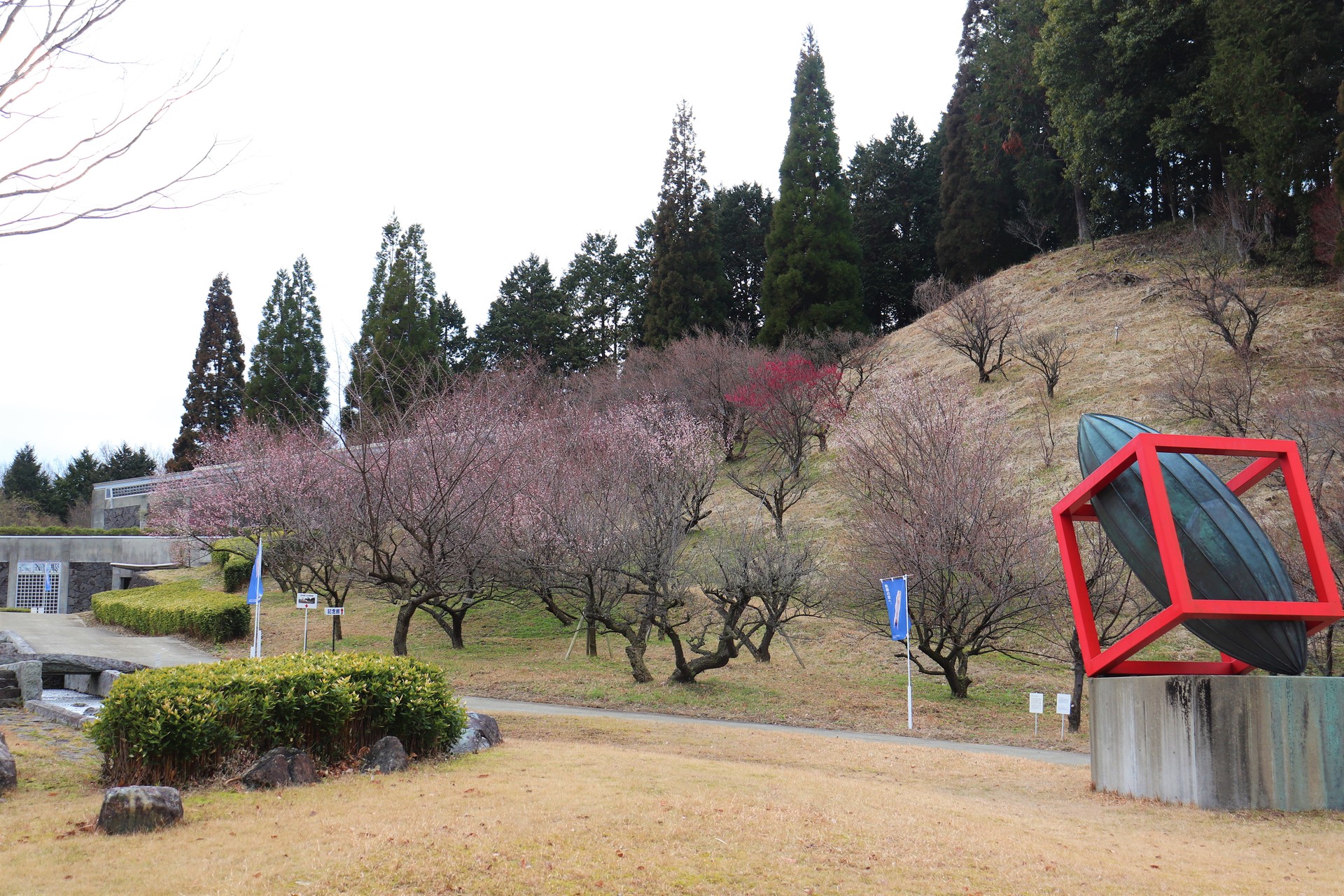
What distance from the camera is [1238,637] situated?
9.35 meters

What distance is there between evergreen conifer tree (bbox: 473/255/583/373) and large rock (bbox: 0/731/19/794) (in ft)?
130

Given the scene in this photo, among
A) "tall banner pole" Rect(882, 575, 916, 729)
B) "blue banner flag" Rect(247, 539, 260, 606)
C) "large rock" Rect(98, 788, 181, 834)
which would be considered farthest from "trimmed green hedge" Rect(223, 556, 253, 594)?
"large rock" Rect(98, 788, 181, 834)

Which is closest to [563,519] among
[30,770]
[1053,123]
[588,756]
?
[588,756]

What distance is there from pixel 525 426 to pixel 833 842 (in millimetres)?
18128

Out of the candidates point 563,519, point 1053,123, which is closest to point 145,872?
point 563,519

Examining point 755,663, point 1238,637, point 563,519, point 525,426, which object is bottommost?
point 755,663

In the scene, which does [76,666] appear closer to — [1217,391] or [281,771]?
[281,771]

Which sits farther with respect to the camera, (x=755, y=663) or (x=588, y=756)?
(x=755, y=663)

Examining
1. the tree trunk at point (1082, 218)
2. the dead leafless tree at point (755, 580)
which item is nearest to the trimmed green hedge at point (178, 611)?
the dead leafless tree at point (755, 580)

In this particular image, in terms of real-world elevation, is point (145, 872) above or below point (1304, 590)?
below

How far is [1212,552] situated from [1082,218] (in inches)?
1578

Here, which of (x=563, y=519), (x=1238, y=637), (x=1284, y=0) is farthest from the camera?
(x=1284, y=0)

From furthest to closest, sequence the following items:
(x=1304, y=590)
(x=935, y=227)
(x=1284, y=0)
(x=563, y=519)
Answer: (x=935, y=227), (x=1284, y=0), (x=563, y=519), (x=1304, y=590)

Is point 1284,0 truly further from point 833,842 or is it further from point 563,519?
point 833,842
